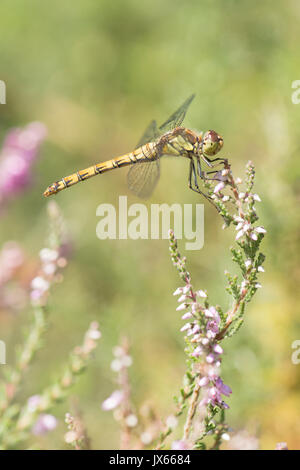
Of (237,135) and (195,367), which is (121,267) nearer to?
(237,135)

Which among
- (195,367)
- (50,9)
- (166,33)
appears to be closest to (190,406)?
(195,367)

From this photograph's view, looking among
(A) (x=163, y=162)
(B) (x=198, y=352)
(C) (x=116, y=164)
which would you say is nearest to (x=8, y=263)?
(C) (x=116, y=164)

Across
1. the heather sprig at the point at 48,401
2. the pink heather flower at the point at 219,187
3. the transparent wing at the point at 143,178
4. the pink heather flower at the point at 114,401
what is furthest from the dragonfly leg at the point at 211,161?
the pink heather flower at the point at 114,401

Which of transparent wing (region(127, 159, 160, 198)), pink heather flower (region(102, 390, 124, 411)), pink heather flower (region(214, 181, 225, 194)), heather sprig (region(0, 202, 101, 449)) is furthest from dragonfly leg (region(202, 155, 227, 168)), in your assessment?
pink heather flower (region(102, 390, 124, 411))

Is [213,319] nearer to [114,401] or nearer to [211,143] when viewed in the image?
[114,401]

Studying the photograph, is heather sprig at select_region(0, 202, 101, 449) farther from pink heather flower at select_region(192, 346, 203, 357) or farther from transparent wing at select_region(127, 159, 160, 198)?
transparent wing at select_region(127, 159, 160, 198)

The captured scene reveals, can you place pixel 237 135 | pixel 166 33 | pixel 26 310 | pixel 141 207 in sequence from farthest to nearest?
1. pixel 166 33
2. pixel 237 135
3. pixel 141 207
4. pixel 26 310
